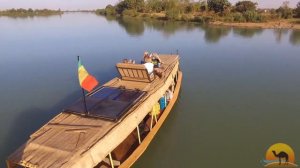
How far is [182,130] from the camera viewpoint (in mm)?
13695

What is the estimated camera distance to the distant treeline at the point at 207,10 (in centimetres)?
5991

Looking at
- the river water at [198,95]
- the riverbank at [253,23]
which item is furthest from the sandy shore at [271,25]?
the river water at [198,95]

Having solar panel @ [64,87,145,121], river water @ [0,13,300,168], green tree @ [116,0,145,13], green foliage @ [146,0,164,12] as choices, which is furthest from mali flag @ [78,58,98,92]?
green tree @ [116,0,145,13]

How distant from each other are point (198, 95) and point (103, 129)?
1071 centimetres

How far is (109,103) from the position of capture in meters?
10.8

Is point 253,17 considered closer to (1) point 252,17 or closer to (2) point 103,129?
(1) point 252,17

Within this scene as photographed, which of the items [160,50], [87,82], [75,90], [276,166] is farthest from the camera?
[160,50]

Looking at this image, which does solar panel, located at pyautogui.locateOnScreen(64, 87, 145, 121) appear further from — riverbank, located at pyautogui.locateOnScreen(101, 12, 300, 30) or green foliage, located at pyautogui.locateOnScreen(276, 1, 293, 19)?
green foliage, located at pyautogui.locateOnScreen(276, 1, 293, 19)

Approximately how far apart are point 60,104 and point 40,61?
13.2 metres

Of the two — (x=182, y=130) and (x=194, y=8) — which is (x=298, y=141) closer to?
(x=182, y=130)

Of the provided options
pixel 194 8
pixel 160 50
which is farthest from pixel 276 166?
pixel 194 8

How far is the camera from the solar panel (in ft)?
32.2

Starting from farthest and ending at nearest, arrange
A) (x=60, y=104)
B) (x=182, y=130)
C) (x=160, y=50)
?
(x=160, y=50) → (x=60, y=104) → (x=182, y=130)

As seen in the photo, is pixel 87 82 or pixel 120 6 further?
pixel 120 6
